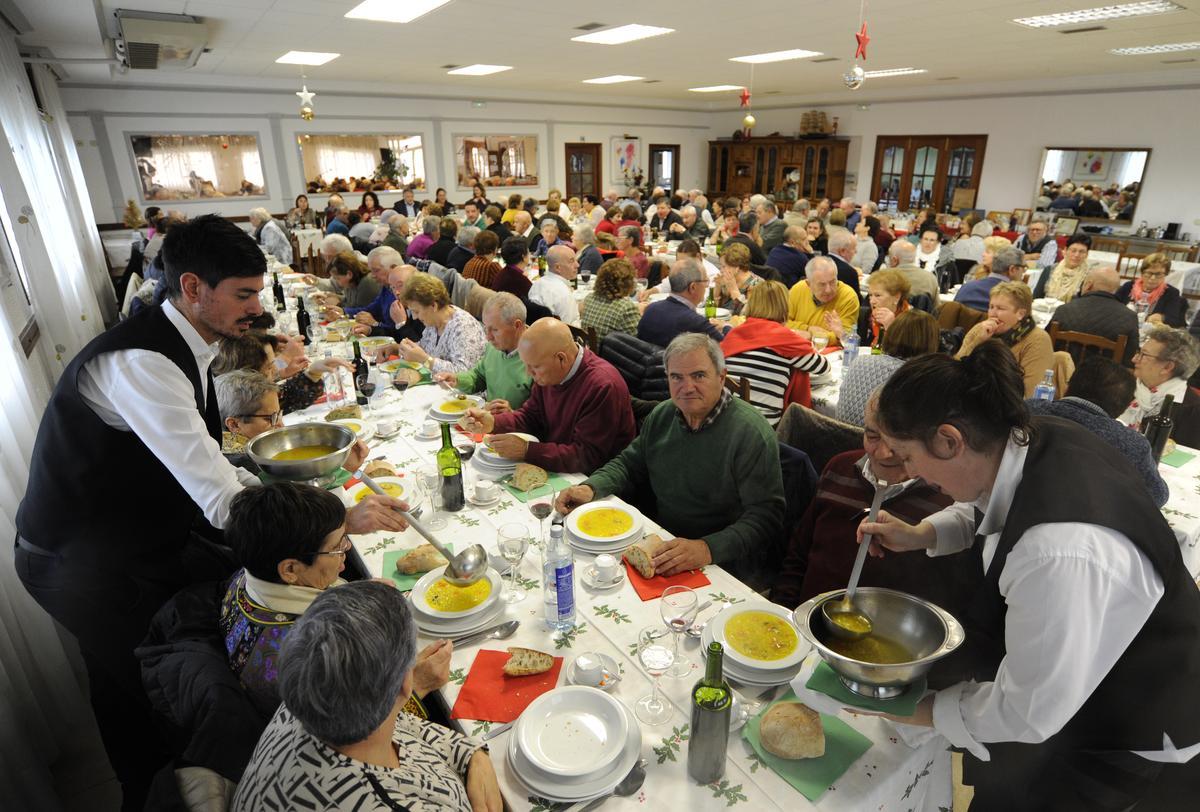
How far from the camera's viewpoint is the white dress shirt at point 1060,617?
109cm

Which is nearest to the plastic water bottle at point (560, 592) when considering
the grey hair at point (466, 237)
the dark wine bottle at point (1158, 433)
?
the dark wine bottle at point (1158, 433)

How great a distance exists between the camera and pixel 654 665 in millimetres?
1557

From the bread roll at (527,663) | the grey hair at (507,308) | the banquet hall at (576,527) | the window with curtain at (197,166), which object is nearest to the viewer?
the banquet hall at (576,527)

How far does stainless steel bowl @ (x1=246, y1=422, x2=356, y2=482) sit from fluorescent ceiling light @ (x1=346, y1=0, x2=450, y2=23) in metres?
4.56

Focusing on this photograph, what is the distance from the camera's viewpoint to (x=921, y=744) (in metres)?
1.33

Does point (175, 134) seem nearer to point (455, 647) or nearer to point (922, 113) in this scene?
point (455, 647)

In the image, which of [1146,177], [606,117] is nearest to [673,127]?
[606,117]

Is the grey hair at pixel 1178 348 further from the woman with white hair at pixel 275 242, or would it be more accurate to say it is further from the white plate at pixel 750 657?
the woman with white hair at pixel 275 242

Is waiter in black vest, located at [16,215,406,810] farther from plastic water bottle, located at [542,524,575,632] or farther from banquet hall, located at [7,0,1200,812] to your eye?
plastic water bottle, located at [542,524,575,632]

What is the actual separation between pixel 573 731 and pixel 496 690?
0.84ft

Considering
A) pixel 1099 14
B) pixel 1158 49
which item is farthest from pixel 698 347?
pixel 1158 49

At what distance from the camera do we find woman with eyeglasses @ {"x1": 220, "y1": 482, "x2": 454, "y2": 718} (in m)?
1.49

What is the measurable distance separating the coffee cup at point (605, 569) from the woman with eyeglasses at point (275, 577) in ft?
1.67

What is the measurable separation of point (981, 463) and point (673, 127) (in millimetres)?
17752
